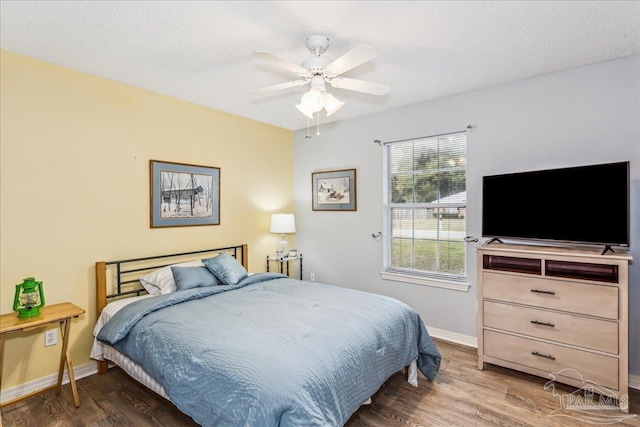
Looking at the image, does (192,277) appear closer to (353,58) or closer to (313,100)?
(313,100)

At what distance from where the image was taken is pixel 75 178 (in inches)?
110

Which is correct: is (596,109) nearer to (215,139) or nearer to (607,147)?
(607,147)

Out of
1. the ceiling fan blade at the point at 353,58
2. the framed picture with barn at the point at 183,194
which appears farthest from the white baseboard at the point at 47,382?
the ceiling fan blade at the point at 353,58

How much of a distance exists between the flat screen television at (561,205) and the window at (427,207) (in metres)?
0.47

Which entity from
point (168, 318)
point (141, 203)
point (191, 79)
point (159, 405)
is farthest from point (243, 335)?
point (191, 79)

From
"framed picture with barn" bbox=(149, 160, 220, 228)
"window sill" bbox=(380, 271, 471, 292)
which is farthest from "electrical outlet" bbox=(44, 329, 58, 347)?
"window sill" bbox=(380, 271, 471, 292)

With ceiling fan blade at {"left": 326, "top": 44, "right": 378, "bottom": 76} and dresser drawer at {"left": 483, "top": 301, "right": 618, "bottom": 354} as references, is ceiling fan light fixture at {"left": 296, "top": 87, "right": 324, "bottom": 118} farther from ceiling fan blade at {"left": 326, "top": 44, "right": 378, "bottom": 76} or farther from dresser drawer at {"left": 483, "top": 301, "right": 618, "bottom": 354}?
dresser drawer at {"left": 483, "top": 301, "right": 618, "bottom": 354}

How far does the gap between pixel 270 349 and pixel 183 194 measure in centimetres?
228

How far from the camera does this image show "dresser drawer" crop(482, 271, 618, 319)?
2.34 m

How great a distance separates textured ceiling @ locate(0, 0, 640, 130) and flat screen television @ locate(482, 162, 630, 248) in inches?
36.4

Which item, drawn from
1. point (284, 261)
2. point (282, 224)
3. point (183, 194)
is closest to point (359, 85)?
point (183, 194)

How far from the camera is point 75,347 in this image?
110 inches

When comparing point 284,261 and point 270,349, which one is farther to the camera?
point 284,261

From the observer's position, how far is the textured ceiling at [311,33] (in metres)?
1.94
